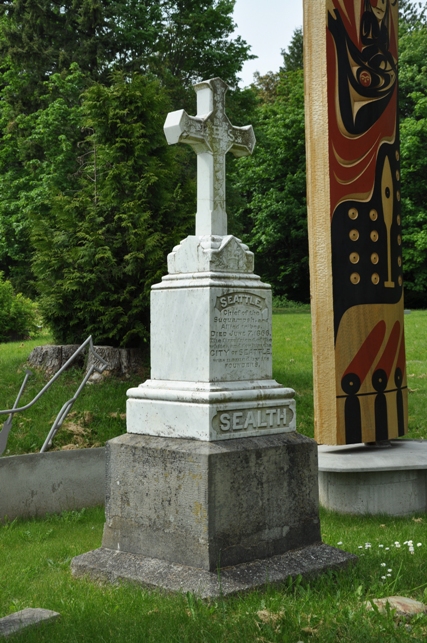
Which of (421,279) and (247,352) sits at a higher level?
(421,279)

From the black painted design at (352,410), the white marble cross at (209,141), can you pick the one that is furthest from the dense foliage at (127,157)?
the white marble cross at (209,141)

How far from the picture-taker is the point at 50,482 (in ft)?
22.9

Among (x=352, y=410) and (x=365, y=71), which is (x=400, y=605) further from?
(x=365, y=71)

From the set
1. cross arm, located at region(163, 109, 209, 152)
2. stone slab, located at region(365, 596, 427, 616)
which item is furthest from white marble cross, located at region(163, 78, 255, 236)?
stone slab, located at region(365, 596, 427, 616)

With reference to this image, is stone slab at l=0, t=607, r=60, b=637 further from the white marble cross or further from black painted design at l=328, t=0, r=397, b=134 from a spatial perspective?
black painted design at l=328, t=0, r=397, b=134

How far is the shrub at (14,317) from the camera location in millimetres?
16922

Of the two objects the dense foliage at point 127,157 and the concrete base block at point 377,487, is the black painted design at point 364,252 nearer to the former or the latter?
the concrete base block at point 377,487

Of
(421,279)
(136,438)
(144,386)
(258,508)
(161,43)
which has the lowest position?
(258,508)

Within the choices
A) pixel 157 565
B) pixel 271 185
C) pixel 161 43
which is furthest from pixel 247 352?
pixel 271 185

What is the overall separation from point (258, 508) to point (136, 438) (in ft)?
2.73

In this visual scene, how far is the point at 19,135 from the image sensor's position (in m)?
24.1

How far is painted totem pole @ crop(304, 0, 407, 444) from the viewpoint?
690 cm

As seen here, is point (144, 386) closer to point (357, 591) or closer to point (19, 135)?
point (357, 591)

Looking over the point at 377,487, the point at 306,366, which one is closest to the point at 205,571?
the point at 377,487
